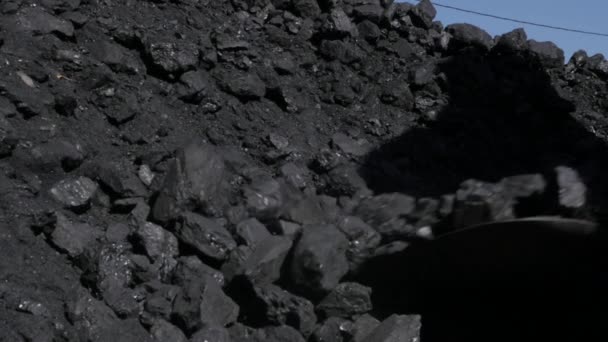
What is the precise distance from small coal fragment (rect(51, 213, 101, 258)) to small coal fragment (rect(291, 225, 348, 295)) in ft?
2.95

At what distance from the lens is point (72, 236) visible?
339cm

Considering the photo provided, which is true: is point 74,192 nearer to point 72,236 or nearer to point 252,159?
point 72,236

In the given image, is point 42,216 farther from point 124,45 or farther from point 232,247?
point 124,45

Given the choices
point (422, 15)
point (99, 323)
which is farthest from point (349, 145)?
point (99, 323)

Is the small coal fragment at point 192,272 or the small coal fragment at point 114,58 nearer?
the small coal fragment at point 192,272

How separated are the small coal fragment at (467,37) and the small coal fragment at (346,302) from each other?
126 inches

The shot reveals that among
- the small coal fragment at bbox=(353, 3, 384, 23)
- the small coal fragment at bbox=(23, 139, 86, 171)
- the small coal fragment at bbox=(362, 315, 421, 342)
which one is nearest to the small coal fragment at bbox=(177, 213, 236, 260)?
the small coal fragment at bbox=(23, 139, 86, 171)

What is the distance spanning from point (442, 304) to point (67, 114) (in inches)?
84.0

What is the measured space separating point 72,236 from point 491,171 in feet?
9.57

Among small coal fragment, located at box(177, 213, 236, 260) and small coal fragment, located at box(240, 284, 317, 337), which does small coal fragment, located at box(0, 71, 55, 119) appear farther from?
small coal fragment, located at box(240, 284, 317, 337)

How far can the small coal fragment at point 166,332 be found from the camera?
3.09 metres

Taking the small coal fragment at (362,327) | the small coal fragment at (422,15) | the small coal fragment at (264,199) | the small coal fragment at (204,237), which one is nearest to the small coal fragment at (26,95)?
the small coal fragment at (204,237)

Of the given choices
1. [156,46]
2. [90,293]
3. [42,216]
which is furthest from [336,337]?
[156,46]

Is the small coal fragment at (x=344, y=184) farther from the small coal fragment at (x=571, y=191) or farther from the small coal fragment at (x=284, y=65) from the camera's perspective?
the small coal fragment at (x=571, y=191)
